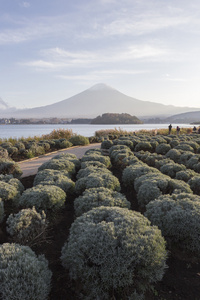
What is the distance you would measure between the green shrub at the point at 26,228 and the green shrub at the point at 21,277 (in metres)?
0.87

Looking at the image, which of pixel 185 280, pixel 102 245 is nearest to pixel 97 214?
pixel 102 245

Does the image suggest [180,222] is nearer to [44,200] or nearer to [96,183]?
[96,183]

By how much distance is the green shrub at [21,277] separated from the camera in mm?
2375

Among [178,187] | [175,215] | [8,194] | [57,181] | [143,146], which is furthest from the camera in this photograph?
[143,146]

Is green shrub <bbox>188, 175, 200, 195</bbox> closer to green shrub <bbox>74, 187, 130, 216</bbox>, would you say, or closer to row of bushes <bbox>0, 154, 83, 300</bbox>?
green shrub <bbox>74, 187, 130, 216</bbox>

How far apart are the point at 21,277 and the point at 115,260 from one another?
3.69ft

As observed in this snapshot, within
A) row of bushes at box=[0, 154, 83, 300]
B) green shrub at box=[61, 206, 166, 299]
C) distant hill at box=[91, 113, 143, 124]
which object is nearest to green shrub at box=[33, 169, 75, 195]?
row of bushes at box=[0, 154, 83, 300]

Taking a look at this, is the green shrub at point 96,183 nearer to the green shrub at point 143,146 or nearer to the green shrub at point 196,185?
the green shrub at point 196,185

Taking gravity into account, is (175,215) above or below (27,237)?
above

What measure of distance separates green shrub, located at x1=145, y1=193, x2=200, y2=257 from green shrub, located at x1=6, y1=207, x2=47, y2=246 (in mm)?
2135

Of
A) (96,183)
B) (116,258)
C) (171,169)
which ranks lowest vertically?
(171,169)

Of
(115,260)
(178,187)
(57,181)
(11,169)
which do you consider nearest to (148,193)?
(178,187)

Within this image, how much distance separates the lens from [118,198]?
4.75 meters

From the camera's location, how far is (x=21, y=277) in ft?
8.14
